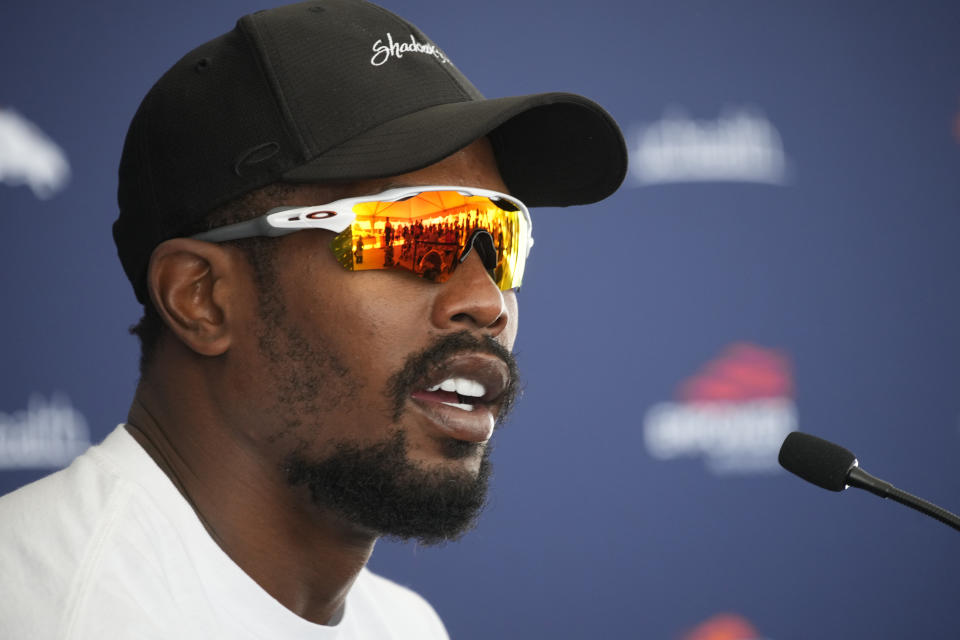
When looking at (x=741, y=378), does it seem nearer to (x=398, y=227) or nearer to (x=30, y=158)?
(x=398, y=227)

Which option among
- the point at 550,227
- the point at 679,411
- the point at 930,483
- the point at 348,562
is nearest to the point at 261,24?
the point at 348,562

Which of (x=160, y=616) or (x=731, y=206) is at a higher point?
(x=731, y=206)

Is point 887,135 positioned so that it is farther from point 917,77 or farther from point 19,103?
point 19,103

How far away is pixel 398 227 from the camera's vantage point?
41.1 inches

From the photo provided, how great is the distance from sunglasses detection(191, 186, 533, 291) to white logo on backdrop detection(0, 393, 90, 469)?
90cm

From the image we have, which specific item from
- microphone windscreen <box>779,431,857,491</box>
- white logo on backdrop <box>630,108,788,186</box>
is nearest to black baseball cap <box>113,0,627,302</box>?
microphone windscreen <box>779,431,857,491</box>

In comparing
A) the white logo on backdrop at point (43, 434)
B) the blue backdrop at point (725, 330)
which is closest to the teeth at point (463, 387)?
the blue backdrop at point (725, 330)

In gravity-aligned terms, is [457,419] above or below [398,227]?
below

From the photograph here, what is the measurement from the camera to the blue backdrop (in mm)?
2059

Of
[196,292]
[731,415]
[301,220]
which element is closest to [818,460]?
[301,220]

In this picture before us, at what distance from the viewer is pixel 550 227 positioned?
206cm

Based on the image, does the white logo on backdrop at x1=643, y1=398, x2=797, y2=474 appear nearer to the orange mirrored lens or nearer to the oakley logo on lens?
the orange mirrored lens

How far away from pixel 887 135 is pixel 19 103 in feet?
6.49

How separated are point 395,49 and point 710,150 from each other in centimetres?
123
